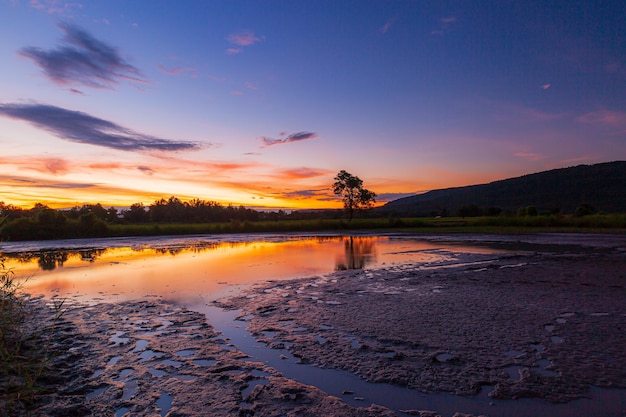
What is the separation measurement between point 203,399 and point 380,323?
14.5 feet

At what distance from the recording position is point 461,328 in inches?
302

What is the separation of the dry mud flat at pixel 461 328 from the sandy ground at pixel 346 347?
3 centimetres

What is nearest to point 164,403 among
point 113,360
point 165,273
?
point 113,360

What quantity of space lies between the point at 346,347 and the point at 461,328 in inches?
102

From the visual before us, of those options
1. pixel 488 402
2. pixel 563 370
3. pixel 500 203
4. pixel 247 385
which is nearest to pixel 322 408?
pixel 247 385

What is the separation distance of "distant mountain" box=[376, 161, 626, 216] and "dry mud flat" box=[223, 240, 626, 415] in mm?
94602

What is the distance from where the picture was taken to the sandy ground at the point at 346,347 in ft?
16.3

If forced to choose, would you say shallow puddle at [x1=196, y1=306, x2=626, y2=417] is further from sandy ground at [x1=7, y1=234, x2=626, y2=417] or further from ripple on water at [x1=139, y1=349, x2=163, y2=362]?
ripple on water at [x1=139, y1=349, x2=163, y2=362]

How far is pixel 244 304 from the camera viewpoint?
34.2 feet

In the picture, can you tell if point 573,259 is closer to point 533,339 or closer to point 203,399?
point 533,339

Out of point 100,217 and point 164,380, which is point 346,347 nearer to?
point 164,380

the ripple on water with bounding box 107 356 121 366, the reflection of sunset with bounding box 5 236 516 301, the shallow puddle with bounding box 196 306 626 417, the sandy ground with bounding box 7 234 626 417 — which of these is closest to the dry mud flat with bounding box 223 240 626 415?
the sandy ground with bounding box 7 234 626 417

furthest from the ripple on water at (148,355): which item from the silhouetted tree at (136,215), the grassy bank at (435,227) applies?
the silhouetted tree at (136,215)

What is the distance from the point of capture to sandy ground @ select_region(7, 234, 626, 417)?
496 cm
